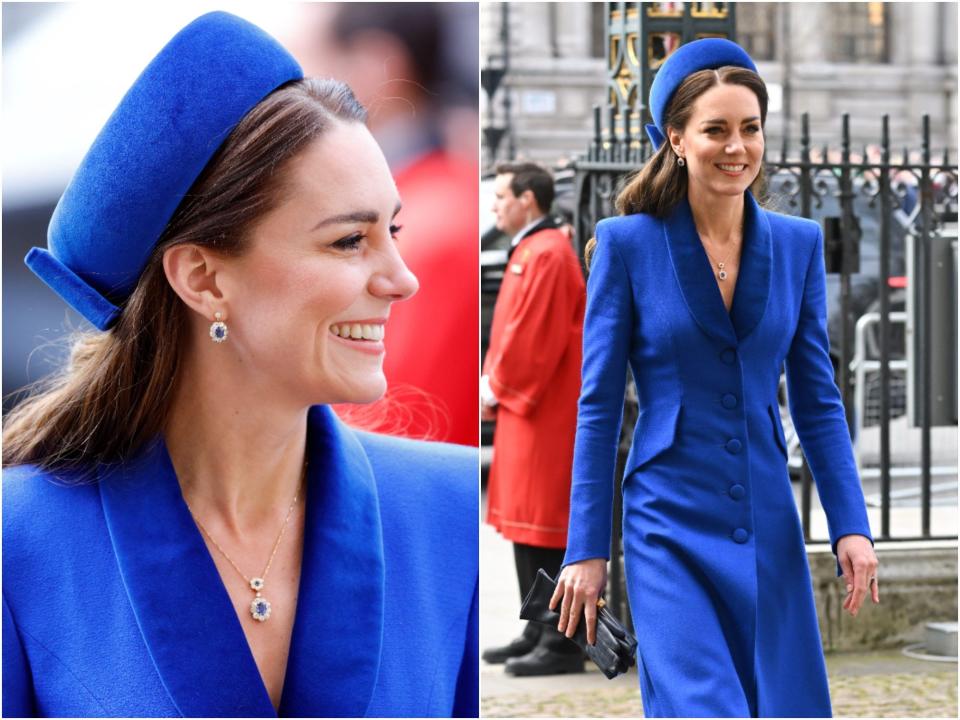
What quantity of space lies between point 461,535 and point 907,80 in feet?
84.2

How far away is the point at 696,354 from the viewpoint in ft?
13.6

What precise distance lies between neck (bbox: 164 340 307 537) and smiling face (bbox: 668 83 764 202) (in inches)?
50.0

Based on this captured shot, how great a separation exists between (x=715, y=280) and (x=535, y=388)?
2373 millimetres

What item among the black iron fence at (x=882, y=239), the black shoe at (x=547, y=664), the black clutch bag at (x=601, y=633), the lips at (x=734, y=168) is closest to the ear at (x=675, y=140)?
the lips at (x=734, y=168)

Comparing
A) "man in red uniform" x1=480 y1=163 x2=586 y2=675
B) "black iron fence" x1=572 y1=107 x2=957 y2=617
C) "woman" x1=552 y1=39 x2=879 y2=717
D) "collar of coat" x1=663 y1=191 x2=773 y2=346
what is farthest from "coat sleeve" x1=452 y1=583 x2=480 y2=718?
"man in red uniform" x1=480 y1=163 x2=586 y2=675

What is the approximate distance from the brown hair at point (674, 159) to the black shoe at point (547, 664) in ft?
8.80

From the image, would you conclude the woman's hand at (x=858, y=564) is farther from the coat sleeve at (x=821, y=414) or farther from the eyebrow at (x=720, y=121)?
the eyebrow at (x=720, y=121)

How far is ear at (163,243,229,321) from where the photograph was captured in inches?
131

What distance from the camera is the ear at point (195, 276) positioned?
10.9 ft

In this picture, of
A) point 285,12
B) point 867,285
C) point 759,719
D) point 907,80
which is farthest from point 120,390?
point 907,80

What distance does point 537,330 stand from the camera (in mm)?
6395

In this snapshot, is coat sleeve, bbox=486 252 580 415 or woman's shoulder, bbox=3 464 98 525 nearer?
woman's shoulder, bbox=3 464 98 525

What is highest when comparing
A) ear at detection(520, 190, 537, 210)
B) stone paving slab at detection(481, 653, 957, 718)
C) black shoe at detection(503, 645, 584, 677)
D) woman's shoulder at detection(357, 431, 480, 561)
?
ear at detection(520, 190, 537, 210)

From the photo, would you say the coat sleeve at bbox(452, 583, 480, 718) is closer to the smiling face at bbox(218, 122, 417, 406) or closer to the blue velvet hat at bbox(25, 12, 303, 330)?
the smiling face at bbox(218, 122, 417, 406)
